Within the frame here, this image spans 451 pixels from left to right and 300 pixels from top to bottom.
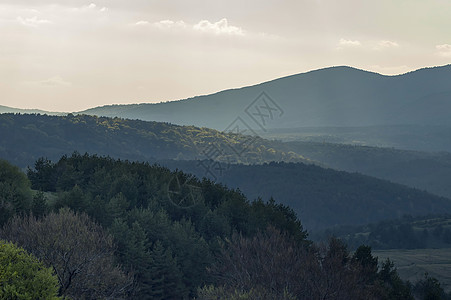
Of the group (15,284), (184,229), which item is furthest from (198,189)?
(15,284)

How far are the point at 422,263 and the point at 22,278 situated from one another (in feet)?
442

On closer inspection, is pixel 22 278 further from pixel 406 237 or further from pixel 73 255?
pixel 406 237

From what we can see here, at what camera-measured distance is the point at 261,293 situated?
37.5 meters

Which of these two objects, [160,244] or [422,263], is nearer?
[160,244]

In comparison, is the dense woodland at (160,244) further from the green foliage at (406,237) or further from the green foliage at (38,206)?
the green foliage at (406,237)

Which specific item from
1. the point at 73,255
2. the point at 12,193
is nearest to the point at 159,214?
the point at 12,193

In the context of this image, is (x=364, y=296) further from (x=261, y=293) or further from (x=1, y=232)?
(x=1, y=232)

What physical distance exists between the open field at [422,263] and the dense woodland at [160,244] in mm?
44780

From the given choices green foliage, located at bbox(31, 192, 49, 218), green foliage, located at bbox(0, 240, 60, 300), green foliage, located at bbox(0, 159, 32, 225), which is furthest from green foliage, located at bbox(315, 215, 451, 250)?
green foliage, located at bbox(0, 240, 60, 300)

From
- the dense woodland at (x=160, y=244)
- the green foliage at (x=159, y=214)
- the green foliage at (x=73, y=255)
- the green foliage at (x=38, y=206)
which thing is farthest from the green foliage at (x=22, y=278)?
the green foliage at (x=38, y=206)

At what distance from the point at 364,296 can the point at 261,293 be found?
9188 mm

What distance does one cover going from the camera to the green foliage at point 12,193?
154 ft

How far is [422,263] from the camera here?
144 meters

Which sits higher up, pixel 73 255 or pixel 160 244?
pixel 73 255
